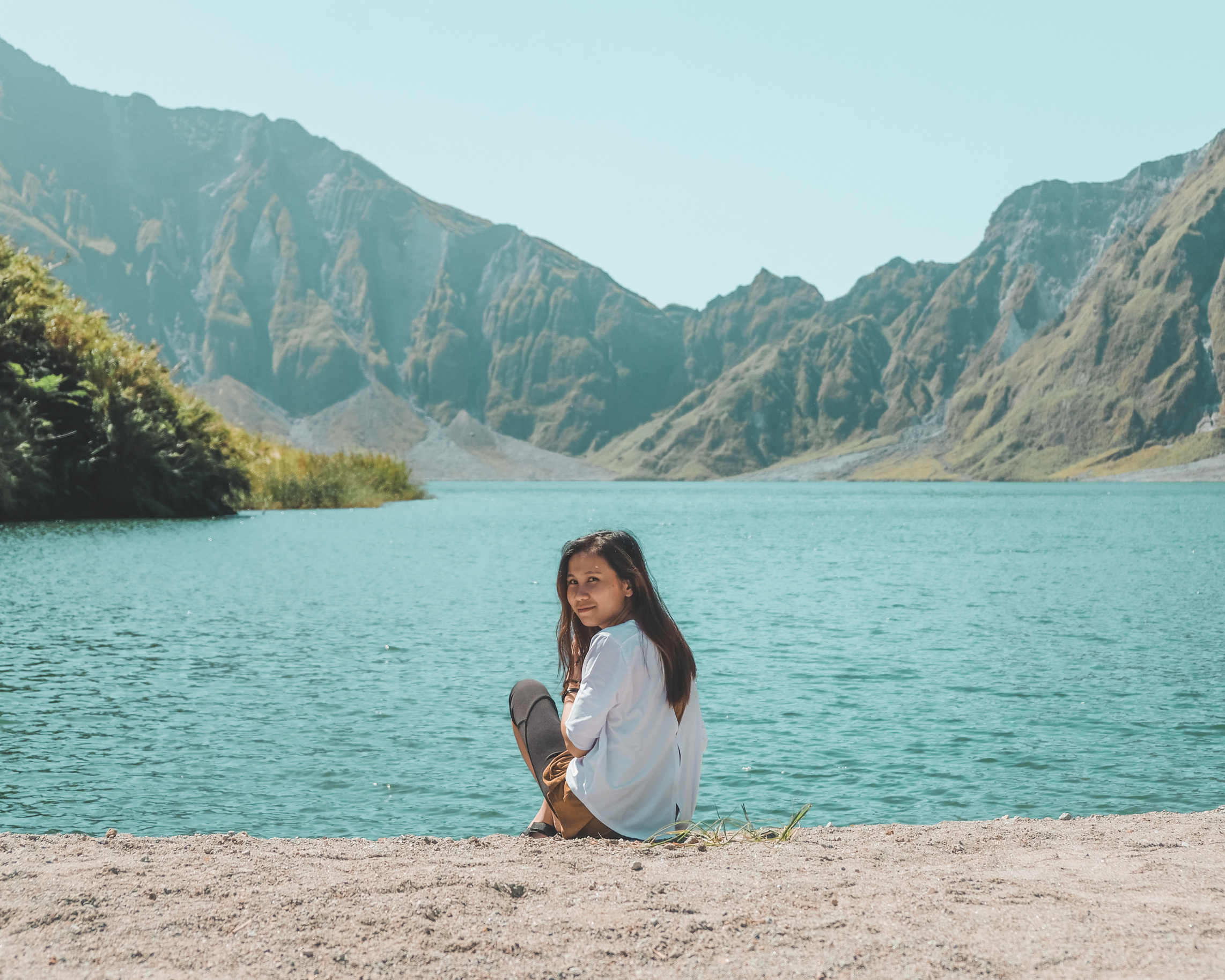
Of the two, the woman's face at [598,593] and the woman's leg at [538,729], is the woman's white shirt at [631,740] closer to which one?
the woman's face at [598,593]

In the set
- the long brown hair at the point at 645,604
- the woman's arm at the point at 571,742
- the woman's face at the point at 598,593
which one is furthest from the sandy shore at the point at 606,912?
the woman's face at the point at 598,593

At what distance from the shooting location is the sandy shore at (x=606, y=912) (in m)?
5.14

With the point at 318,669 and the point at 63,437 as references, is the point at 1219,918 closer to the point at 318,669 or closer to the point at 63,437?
the point at 318,669

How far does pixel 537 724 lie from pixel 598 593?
1.48 m

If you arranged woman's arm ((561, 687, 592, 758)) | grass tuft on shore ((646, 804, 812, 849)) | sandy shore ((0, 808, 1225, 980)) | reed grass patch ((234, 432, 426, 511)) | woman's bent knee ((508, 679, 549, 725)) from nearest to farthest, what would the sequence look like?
1. sandy shore ((0, 808, 1225, 980))
2. woman's arm ((561, 687, 592, 758))
3. grass tuft on shore ((646, 804, 812, 849))
4. woman's bent knee ((508, 679, 549, 725))
5. reed grass patch ((234, 432, 426, 511))

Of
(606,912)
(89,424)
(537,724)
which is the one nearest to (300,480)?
(89,424)

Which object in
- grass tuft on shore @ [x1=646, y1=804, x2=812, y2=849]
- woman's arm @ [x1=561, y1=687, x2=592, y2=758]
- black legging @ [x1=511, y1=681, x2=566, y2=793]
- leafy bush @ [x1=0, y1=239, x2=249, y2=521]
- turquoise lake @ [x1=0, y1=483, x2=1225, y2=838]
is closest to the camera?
woman's arm @ [x1=561, y1=687, x2=592, y2=758]

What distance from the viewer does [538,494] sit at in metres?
192

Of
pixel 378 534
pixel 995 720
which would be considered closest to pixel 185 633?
pixel 995 720

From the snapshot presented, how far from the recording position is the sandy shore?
5.14m

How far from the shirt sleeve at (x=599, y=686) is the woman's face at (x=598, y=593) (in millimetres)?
218

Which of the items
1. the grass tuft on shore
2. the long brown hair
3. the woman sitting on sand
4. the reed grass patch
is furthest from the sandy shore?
the reed grass patch

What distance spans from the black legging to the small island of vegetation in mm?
55807

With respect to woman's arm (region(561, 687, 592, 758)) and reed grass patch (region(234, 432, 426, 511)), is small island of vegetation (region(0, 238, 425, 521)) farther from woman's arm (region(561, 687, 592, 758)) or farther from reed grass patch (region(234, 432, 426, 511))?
woman's arm (region(561, 687, 592, 758))
